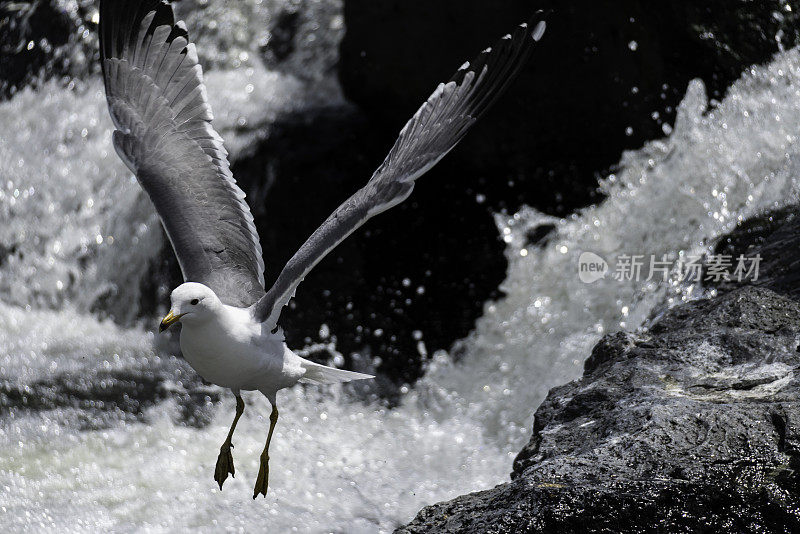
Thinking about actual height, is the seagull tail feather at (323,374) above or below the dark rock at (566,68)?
below

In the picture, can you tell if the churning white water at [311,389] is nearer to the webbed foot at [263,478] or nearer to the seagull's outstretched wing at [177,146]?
the webbed foot at [263,478]

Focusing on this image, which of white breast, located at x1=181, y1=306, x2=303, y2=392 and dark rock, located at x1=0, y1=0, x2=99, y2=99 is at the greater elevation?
dark rock, located at x1=0, y1=0, x2=99, y2=99

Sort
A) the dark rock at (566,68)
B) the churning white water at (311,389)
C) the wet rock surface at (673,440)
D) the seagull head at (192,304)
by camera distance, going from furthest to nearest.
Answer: the dark rock at (566,68)
the churning white water at (311,389)
the seagull head at (192,304)
the wet rock surface at (673,440)

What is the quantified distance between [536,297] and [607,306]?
54cm

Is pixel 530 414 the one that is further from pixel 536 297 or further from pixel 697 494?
pixel 697 494

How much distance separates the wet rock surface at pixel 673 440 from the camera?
9.93ft

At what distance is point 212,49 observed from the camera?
8.58 m

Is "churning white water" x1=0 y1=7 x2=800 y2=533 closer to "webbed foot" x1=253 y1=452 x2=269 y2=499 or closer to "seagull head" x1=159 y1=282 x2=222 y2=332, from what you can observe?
"webbed foot" x1=253 y1=452 x2=269 y2=499

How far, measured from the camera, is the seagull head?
12.7ft

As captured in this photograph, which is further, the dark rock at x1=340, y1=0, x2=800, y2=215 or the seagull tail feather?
the dark rock at x1=340, y1=0, x2=800, y2=215

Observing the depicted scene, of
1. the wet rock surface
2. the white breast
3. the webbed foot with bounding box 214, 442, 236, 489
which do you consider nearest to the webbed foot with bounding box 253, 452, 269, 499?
the webbed foot with bounding box 214, 442, 236, 489

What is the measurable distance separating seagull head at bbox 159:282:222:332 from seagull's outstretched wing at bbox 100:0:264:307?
1.29 ft

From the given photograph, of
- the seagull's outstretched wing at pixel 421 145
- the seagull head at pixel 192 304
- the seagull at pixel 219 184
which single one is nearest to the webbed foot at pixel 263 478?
the seagull at pixel 219 184

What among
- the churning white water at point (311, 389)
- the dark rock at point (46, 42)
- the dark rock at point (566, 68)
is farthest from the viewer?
the dark rock at point (46, 42)
